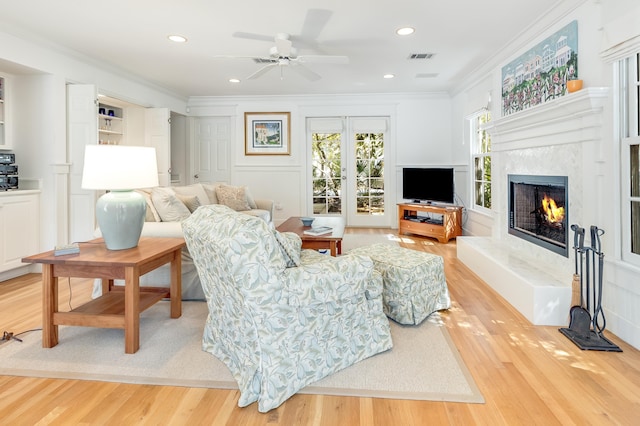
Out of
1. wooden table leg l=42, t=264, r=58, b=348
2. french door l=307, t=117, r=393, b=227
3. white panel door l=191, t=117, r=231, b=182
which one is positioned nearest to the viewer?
wooden table leg l=42, t=264, r=58, b=348

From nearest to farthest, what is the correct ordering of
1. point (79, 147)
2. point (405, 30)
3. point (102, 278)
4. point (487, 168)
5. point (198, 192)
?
1. point (102, 278)
2. point (405, 30)
3. point (79, 147)
4. point (198, 192)
5. point (487, 168)

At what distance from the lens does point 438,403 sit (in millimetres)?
1742

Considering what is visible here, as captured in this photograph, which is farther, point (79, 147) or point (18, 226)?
point (79, 147)

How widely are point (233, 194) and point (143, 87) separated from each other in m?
2.16

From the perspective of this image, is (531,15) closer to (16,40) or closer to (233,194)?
(233,194)

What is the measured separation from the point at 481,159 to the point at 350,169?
242 cm

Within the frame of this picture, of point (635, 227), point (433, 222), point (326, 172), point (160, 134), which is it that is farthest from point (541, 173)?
point (160, 134)

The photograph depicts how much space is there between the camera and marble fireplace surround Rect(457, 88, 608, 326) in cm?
264

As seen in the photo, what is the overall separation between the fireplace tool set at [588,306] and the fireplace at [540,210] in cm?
46

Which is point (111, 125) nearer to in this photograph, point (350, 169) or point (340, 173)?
point (340, 173)

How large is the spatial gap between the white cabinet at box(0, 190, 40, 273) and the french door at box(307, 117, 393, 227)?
14.3 feet

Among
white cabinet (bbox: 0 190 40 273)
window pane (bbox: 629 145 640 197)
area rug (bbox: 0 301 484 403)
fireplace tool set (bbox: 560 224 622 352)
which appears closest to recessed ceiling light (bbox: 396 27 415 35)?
window pane (bbox: 629 145 640 197)

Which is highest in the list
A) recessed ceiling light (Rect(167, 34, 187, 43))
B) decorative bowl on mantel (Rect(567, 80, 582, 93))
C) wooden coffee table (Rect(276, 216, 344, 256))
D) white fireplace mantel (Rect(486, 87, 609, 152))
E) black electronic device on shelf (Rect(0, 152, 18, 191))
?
recessed ceiling light (Rect(167, 34, 187, 43))

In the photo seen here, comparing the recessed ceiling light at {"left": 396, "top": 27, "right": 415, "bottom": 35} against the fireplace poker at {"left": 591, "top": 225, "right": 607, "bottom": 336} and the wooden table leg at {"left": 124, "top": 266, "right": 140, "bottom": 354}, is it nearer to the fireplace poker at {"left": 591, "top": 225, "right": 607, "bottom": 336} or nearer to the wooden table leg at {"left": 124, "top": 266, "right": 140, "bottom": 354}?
the fireplace poker at {"left": 591, "top": 225, "right": 607, "bottom": 336}
